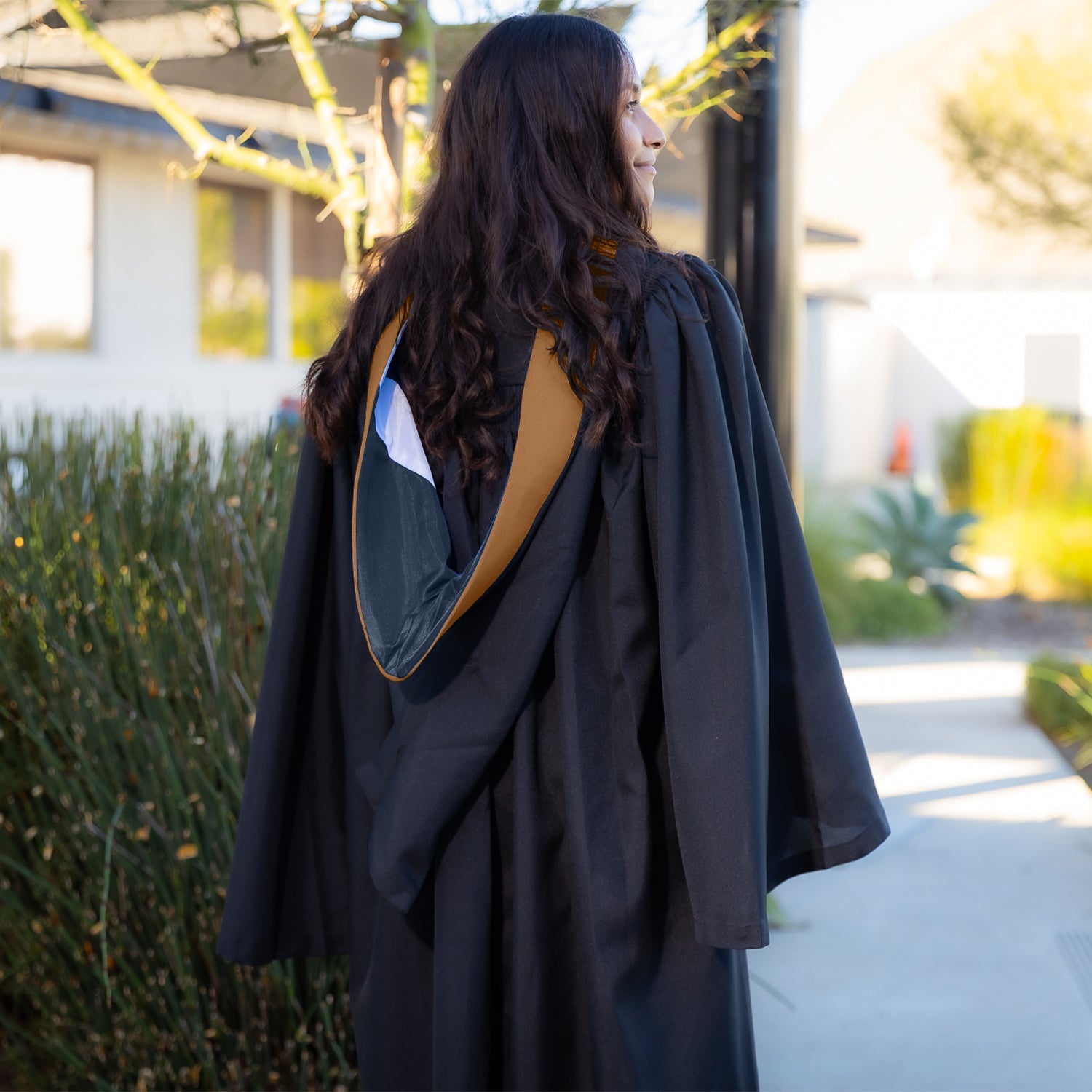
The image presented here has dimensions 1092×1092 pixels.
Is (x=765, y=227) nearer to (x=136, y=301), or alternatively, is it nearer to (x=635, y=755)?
(x=635, y=755)

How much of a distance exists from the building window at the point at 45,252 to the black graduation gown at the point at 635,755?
8.73m

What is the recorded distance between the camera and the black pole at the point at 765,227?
3371 mm

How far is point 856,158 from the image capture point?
100750mm

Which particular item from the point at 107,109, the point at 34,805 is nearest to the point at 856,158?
the point at 107,109

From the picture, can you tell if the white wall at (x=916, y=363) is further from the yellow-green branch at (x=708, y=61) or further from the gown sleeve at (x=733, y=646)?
the gown sleeve at (x=733, y=646)

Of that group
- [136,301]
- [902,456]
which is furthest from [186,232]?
[902,456]

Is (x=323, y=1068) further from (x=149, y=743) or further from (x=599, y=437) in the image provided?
(x=599, y=437)

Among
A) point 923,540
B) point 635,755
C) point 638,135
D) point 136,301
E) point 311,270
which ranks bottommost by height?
point 923,540

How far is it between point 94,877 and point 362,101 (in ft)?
8.53

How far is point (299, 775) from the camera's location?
2.01 meters

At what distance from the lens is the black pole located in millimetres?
3371

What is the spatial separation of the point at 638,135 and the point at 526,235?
0.21m

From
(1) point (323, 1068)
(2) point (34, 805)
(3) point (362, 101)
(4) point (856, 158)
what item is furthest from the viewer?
(4) point (856, 158)

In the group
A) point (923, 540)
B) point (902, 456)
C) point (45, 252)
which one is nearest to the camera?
point (923, 540)
